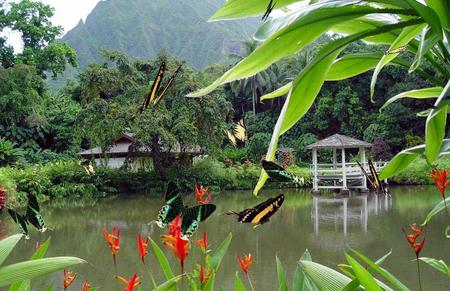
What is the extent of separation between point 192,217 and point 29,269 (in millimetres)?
143

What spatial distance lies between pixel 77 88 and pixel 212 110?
1018 cm

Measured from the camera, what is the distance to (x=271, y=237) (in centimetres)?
510

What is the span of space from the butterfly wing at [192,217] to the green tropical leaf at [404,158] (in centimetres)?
34

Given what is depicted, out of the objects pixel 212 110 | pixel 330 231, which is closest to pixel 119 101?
pixel 212 110

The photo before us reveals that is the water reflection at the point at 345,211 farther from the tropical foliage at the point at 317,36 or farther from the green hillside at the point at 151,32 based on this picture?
the green hillside at the point at 151,32

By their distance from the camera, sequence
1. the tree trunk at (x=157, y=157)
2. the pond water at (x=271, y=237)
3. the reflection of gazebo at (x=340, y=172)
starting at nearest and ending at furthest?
the pond water at (x=271, y=237)
the reflection of gazebo at (x=340, y=172)
the tree trunk at (x=157, y=157)

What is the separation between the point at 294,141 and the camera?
17609 mm

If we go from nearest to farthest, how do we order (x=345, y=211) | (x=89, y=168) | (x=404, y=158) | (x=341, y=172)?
(x=404, y=158) < (x=89, y=168) < (x=345, y=211) < (x=341, y=172)

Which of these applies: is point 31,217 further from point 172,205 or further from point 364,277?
Result: point 364,277

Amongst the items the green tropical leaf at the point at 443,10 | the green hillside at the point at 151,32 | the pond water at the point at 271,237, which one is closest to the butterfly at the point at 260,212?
the green tropical leaf at the point at 443,10

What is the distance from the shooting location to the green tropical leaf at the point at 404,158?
2.04 ft

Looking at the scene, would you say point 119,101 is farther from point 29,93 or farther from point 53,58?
point 53,58

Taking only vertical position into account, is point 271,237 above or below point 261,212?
below

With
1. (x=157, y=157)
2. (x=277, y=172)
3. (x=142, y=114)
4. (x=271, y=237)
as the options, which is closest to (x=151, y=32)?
(x=157, y=157)
